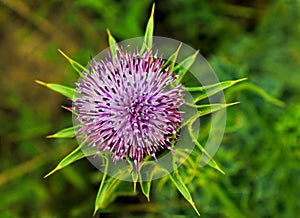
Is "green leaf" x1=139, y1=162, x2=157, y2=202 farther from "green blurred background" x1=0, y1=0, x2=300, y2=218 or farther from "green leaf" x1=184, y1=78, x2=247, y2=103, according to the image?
"green blurred background" x1=0, y1=0, x2=300, y2=218

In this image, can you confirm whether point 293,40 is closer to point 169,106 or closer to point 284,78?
point 284,78

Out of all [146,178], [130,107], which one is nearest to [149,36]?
[130,107]

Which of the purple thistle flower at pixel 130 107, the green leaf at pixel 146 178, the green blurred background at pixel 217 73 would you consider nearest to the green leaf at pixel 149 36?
the purple thistle flower at pixel 130 107

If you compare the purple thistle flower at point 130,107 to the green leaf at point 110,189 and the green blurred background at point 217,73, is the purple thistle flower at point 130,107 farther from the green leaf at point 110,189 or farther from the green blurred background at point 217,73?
the green blurred background at point 217,73

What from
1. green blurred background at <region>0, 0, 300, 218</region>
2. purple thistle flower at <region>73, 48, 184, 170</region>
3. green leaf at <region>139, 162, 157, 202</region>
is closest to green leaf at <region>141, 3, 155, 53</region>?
purple thistle flower at <region>73, 48, 184, 170</region>

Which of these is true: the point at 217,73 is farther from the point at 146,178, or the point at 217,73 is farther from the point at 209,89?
the point at 146,178

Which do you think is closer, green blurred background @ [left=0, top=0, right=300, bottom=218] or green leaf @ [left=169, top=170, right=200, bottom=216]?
green leaf @ [left=169, top=170, right=200, bottom=216]

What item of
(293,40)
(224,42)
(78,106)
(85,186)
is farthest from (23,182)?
(293,40)
